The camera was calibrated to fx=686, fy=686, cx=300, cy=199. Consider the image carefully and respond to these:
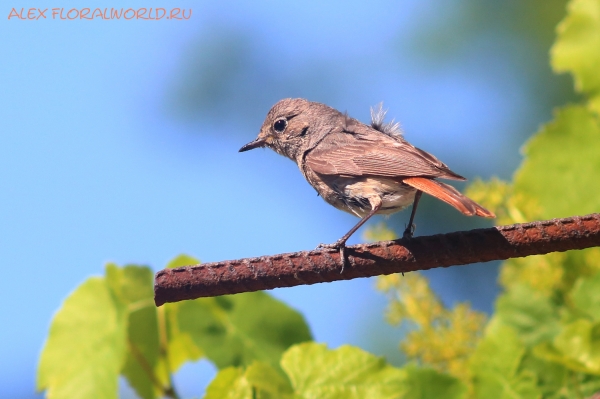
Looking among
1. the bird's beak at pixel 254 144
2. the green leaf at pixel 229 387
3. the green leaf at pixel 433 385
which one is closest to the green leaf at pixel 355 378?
the green leaf at pixel 433 385

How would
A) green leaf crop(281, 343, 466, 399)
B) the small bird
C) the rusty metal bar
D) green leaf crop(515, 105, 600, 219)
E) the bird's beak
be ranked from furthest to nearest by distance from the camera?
the bird's beak → the small bird → green leaf crop(515, 105, 600, 219) → green leaf crop(281, 343, 466, 399) → the rusty metal bar

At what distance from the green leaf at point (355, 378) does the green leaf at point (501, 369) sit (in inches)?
2.3

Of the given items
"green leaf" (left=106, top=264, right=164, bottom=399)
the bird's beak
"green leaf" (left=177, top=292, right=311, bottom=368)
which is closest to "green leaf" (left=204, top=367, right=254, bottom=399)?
"green leaf" (left=177, top=292, right=311, bottom=368)

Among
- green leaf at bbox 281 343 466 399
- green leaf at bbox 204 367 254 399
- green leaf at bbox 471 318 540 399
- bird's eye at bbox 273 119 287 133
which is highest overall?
bird's eye at bbox 273 119 287 133

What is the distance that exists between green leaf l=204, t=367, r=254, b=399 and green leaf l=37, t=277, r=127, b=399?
40cm

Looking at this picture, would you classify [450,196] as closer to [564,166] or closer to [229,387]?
[564,166]

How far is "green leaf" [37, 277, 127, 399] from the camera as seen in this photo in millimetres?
1801

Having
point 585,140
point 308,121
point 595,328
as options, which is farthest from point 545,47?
point 595,328

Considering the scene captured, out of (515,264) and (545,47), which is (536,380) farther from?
(545,47)

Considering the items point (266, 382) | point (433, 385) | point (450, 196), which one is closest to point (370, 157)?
point (450, 196)

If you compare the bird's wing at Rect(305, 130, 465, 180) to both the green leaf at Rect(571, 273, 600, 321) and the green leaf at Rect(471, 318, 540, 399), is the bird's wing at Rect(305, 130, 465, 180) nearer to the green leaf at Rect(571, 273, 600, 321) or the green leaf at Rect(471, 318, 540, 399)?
the green leaf at Rect(571, 273, 600, 321)

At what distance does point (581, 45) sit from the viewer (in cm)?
212

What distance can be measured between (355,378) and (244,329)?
454mm

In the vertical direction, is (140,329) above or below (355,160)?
below
